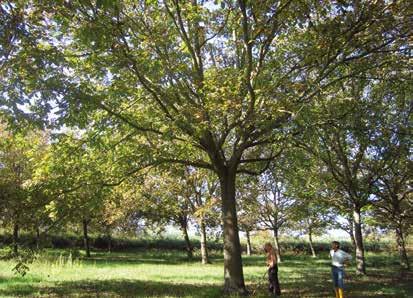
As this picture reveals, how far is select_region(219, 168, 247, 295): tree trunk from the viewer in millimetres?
14859

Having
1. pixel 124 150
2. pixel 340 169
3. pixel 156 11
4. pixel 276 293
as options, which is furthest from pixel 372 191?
pixel 156 11

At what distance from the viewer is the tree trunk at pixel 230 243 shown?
48.8ft

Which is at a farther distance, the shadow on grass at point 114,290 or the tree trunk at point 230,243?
the tree trunk at point 230,243

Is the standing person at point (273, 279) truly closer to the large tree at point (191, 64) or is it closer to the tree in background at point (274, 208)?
the large tree at point (191, 64)

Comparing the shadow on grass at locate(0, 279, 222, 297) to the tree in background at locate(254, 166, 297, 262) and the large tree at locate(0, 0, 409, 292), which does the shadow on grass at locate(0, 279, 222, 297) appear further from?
the tree in background at locate(254, 166, 297, 262)

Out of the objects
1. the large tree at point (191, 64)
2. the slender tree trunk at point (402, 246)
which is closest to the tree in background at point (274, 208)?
the slender tree trunk at point (402, 246)

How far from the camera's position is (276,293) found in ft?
48.9

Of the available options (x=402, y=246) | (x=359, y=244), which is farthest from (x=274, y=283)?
(x=402, y=246)

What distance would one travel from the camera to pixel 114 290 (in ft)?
50.7

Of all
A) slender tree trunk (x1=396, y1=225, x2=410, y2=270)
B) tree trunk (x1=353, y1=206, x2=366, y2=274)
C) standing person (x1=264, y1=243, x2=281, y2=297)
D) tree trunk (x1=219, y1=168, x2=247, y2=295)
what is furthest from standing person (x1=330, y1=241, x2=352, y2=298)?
slender tree trunk (x1=396, y1=225, x2=410, y2=270)

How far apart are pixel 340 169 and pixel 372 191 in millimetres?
2630

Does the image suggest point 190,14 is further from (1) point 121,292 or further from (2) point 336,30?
(1) point 121,292

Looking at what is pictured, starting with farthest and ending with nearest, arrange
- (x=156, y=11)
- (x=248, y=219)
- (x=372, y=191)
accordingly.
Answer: (x=248, y=219)
(x=372, y=191)
(x=156, y=11)

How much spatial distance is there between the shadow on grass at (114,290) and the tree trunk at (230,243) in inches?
24.2
